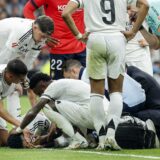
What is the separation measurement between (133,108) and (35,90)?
1.34 meters

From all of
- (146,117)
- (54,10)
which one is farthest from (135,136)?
(54,10)

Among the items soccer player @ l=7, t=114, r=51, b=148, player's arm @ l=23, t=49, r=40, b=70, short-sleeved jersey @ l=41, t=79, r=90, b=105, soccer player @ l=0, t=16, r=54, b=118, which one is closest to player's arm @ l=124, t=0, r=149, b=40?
short-sleeved jersey @ l=41, t=79, r=90, b=105

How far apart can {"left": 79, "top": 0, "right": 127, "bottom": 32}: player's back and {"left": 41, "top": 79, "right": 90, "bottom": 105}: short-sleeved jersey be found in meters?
0.81

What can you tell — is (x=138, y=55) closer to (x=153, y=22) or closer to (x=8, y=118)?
(x=153, y=22)

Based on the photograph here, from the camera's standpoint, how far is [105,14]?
35.0ft

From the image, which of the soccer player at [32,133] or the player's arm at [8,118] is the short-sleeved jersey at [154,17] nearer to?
the soccer player at [32,133]

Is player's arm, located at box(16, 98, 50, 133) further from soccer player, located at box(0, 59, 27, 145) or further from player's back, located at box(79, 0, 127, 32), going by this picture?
player's back, located at box(79, 0, 127, 32)

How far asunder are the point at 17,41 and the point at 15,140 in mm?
1629

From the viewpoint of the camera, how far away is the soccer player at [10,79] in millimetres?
11188

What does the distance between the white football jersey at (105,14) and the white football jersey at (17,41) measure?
170 cm

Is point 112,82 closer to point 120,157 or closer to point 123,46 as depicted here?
point 123,46

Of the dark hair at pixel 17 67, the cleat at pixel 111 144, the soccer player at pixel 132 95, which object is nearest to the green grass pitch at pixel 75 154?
the cleat at pixel 111 144

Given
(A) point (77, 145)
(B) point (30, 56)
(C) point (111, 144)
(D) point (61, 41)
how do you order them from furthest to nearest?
(D) point (61, 41)
(B) point (30, 56)
(A) point (77, 145)
(C) point (111, 144)

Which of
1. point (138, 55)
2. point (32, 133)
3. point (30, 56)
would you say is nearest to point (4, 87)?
point (32, 133)
